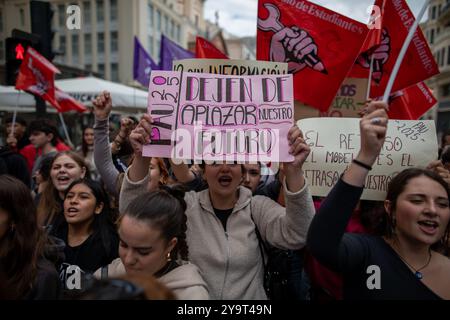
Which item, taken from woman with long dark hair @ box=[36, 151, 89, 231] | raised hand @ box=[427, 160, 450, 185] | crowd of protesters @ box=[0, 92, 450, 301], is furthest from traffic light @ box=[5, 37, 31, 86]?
raised hand @ box=[427, 160, 450, 185]

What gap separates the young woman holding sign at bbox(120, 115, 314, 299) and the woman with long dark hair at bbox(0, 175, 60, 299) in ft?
1.46

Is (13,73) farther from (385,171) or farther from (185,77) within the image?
(385,171)

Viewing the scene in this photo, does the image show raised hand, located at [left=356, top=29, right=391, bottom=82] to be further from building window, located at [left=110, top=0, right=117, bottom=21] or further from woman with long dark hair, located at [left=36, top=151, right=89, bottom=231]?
building window, located at [left=110, top=0, right=117, bottom=21]

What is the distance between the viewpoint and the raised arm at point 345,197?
4.52 ft

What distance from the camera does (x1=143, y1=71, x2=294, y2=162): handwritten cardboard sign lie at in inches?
76.9

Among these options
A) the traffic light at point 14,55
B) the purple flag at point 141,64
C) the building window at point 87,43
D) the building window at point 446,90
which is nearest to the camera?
the traffic light at point 14,55

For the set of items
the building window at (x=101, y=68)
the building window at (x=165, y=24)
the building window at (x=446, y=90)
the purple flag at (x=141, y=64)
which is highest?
the building window at (x=165, y=24)

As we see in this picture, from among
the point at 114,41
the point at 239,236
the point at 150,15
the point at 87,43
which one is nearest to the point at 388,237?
the point at 239,236

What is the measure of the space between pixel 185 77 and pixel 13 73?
13.0 ft

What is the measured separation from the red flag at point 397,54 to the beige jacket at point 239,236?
1433mm

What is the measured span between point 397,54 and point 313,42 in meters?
0.59

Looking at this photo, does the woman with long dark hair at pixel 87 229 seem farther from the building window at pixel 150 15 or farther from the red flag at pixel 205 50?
the building window at pixel 150 15

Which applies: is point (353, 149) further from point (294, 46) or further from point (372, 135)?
point (294, 46)

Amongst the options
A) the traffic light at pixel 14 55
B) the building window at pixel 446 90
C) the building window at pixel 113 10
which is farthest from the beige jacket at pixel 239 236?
the building window at pixel 446 90
